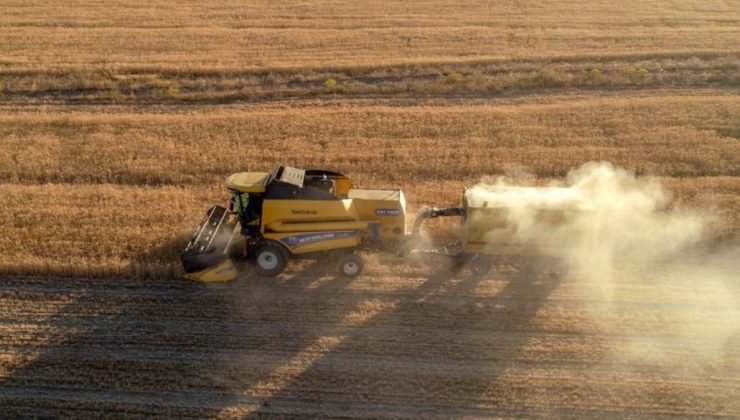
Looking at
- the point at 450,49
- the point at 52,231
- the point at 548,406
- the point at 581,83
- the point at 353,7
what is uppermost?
the point at 353,7

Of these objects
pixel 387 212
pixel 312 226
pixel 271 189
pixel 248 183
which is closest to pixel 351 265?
pixel 312 226

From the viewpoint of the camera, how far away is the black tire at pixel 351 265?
11.2m

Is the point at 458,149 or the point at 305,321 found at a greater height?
the point at 458,149

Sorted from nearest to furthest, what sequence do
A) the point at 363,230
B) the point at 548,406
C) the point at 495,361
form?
the point at 548,406, the point at 495,361, the point at 363,230

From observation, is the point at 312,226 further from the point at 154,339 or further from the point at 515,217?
A: the point at 515,217

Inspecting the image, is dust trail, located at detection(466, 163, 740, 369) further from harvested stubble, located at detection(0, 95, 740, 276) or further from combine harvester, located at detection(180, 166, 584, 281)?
harvested stubble, located at detection(0, 95, 740, 276)

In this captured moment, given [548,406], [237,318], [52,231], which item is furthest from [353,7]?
[548,406]

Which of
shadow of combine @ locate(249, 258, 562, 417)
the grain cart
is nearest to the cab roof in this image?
shadow of combine @ locate(249, 258, 562, 417)

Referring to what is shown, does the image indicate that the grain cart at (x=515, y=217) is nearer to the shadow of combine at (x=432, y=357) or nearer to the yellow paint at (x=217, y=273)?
the shadow of combine at (x=432, y=357)

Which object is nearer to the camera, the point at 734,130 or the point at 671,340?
the point at 671,340

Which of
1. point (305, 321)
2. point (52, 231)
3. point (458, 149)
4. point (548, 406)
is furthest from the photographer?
point (458, 149)

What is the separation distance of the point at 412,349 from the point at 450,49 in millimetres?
18343

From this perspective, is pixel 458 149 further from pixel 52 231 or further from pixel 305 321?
pixel 52 231

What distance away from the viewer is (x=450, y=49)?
25.3 metres
